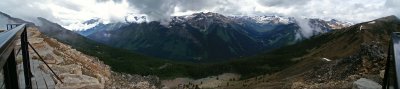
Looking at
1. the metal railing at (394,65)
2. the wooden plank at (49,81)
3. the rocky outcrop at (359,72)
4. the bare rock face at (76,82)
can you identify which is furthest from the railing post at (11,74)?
the rocky outcrop at (359,72)

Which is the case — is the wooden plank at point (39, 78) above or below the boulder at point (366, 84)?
above

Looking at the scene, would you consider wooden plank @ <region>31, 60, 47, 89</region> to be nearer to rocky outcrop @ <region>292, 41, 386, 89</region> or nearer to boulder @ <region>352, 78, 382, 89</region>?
boulder @ <region>352, 78, 382, 89</region>

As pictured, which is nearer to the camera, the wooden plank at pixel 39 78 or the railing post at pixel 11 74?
the railing post at pixel 11 74

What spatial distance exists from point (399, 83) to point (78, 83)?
1163 inches

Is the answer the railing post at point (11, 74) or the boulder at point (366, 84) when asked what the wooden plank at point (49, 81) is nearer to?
the railing post at point (11, 74)

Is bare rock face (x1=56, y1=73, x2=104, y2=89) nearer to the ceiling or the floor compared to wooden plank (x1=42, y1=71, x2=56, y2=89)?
nearer to the floor

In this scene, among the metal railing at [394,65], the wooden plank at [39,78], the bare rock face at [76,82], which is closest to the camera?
the metal railing at [394,65]

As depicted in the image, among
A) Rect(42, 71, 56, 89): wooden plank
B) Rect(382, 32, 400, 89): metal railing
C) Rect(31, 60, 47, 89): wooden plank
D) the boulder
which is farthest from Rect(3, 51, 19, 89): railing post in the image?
the boulder

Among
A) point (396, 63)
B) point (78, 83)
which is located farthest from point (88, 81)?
point (396, 63)

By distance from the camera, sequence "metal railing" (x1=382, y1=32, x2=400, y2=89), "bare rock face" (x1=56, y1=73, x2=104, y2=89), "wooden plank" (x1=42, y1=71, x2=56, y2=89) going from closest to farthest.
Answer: "metal railing" (x1=382, y1=32, x2=400, y2=89), "wooden plank" (x1=42, y1=71, x2=56, y2=89), "bare rock face" (x1=56, y1=73, x2=104, y2=89)

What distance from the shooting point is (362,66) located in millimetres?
47156

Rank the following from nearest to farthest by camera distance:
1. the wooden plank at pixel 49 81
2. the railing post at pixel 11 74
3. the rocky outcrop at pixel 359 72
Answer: the railing post at pixel 11 74 < the wooden plank at pixel 49 81 < the rocky outcrop at pixel 359 72

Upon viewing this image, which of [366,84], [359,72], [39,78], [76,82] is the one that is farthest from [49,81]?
[359,72]

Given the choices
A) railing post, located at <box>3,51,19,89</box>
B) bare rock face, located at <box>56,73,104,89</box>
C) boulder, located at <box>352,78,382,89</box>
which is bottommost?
boulder, located at <box>352,78,382,89</box>
